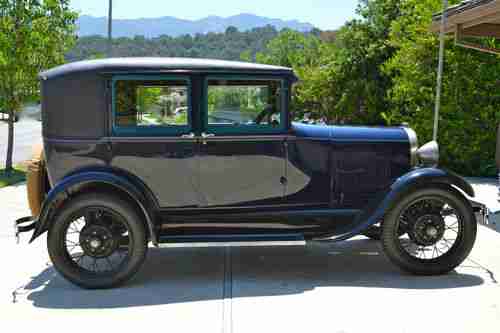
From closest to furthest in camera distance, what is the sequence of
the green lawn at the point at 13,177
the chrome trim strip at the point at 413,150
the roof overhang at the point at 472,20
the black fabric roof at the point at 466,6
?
the chrome trim strip at the point at 413,150 < the roof overhang at the point at 472,20 < the black fabric roof at the point at 466,6 < the green lawn at the point at 13,177

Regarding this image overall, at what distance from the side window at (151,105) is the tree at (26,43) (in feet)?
23.3

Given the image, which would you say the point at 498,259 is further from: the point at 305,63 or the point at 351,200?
the point at 305,63

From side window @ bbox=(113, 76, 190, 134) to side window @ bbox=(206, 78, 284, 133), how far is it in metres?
0.24

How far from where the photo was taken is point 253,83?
477cm

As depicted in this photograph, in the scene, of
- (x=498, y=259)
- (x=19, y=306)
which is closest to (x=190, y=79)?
(x=19, y=306)

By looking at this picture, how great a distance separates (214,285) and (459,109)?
7.99 metres

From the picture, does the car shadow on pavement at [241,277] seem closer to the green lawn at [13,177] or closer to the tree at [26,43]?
the green lawn at [13,177]

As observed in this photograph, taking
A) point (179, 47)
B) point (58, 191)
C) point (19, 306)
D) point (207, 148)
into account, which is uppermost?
point (179, 47)

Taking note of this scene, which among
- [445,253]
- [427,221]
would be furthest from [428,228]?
[445,253]

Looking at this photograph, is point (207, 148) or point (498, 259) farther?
point (498, 259)

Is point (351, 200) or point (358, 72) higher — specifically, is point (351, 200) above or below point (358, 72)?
below

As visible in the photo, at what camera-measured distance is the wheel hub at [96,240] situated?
15.0 ft

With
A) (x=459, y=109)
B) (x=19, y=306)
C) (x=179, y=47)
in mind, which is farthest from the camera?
(x=179, y=47)

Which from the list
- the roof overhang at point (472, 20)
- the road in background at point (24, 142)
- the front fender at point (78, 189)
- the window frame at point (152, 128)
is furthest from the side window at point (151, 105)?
the roof overhang at point (472, 20)
